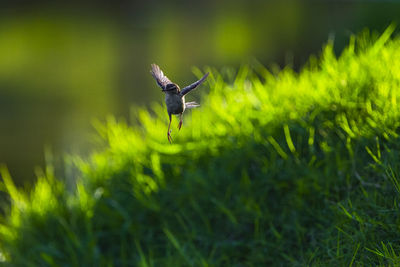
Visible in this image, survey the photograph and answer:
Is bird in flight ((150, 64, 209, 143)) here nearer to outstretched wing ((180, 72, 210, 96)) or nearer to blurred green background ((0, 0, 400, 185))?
outstretched wing ((180, 72, 210, 96))

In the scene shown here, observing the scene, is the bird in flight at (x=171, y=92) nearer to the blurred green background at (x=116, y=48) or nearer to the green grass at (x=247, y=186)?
the green grass at (x=247, y=186)

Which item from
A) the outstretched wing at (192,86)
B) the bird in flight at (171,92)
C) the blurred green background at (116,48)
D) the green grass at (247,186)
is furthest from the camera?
the blurred green background at (116,48)

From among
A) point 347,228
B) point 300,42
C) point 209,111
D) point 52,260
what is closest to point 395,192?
point 347,228

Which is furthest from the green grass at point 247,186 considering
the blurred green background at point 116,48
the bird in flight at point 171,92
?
the blurred green background at point 116,48

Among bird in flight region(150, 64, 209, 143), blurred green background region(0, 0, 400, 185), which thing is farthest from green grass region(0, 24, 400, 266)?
blurred green background region(0, 0, 400, 185)

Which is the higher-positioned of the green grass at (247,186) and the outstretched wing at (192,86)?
the outstretched wing at (192,86)

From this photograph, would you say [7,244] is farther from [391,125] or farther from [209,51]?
[209,51]
